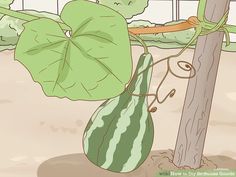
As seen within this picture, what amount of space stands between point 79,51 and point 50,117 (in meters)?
0.12

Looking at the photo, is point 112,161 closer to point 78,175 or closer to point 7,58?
point 78,175

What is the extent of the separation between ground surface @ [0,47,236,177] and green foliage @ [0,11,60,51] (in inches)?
0.6

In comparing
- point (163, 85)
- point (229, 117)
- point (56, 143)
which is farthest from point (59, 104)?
point (229, 117)

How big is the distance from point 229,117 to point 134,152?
16cm

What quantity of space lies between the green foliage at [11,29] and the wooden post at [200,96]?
23 cm

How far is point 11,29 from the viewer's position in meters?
0.88

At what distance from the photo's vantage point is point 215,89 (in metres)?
0.91

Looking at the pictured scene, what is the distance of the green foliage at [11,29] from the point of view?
2.88 ft

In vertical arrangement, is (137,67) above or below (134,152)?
above

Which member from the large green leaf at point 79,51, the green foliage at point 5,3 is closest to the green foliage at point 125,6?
the large green leaf at point 79,51

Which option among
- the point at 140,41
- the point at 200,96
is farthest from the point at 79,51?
the point at 200,96

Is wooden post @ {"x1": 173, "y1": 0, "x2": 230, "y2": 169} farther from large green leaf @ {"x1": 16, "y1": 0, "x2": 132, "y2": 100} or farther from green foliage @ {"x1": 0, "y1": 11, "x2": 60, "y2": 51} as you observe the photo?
green foliage @ {"x1": 0, "y1": 11, "x2": 60, "y2": 51}

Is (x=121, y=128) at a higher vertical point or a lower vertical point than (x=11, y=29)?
lower

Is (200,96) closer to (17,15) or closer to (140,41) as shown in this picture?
(140,41)
